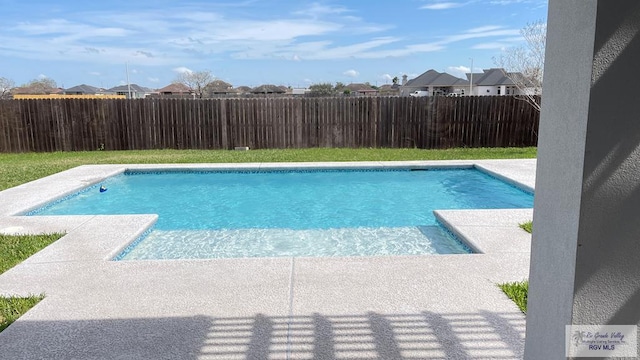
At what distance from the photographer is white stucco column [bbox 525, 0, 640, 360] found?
55.0 inches

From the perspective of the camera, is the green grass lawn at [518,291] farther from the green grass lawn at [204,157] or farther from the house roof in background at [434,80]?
the house roof in background at [434,80]

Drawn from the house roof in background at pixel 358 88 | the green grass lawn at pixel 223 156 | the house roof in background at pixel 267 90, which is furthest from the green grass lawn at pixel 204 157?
the house roof in background at pixel 358 88

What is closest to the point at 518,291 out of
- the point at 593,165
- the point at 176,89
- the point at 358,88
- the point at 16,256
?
the point at 593,165

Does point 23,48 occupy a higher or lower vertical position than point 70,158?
higher

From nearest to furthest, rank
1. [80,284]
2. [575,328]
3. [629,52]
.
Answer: [629,52]
[575,328]
[80,284]

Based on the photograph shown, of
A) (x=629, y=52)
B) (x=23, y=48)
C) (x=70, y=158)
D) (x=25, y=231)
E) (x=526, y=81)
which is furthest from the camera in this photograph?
(x=23, y=48)

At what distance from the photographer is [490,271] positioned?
3811 millimetres

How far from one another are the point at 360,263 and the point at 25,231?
4241 millimetres

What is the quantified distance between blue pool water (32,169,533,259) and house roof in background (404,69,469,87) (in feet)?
168

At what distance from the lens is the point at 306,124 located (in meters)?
13.6

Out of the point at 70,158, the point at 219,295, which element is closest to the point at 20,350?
the point at 219,295

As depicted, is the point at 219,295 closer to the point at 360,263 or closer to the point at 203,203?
the point at 360,263

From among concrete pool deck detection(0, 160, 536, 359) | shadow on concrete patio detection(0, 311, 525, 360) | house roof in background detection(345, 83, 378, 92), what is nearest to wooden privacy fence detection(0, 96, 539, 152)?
concrete pool deck detection(0, 160, 536, 359)

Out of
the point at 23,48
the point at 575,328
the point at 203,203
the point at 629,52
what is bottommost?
the point at 203,203
